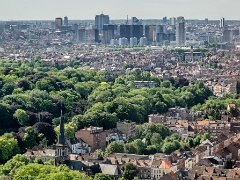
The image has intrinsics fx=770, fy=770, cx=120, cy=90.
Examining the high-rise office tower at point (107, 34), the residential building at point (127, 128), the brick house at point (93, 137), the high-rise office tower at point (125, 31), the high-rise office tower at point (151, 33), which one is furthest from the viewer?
the high-rise office tower at point (151, 33)

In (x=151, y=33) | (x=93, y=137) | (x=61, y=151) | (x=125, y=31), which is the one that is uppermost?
(x=61, y=151)

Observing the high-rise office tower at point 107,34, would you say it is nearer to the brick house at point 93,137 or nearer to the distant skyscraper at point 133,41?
the distant skyscraper at point 133,41

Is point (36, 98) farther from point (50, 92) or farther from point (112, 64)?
point (112, 64)

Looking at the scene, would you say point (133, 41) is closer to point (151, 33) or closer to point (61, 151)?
point (151, 33)

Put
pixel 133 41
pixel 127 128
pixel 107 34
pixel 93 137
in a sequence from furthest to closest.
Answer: pixel 107 34 < pixel 133 41 < pixel 127 128 < pixel 93 137

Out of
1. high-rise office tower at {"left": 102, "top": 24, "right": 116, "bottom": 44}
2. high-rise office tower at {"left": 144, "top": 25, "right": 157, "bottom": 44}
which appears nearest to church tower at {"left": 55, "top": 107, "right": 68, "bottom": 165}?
high-rise office tower at {"left": 102, "top": 24, "right": 116, "bottom": 44}

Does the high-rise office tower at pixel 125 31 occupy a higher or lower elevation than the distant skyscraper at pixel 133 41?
higher

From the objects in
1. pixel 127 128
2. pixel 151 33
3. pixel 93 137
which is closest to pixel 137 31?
pixel 151 33

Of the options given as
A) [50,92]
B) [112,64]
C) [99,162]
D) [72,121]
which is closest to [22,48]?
[112,64]

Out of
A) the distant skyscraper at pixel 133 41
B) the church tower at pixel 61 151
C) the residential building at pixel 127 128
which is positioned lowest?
the distant skyscraper at pixel 133 41

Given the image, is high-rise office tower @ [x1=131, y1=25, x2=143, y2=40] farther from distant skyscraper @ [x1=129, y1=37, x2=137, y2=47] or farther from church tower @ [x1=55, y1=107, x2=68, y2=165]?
church tower @ [x1=55, y1=107, x2=68, y2=165]

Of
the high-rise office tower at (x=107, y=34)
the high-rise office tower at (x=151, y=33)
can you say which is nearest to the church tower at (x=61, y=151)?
the high-rise office tower at (x=107, y=34)
